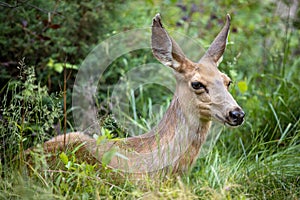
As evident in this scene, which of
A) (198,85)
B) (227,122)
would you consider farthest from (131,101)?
(227,122)

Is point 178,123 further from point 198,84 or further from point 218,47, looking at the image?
point 218,47

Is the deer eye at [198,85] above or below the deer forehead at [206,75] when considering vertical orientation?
below

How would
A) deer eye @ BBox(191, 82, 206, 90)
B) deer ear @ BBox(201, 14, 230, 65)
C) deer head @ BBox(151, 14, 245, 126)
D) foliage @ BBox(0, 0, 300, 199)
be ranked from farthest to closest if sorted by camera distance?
1. deer ear @ BBox(201, 14, 230, 65)
2. deer eye @ BBox(191, 82, 206, 90)
3. deer head @ BBox(151, 14, 245, 126)
4. foliage @ BBox(0, 0, 300, 199)

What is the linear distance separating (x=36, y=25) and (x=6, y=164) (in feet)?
6.69

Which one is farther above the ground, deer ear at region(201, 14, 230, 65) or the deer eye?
deer ear at region(201, 14, 230, 65)

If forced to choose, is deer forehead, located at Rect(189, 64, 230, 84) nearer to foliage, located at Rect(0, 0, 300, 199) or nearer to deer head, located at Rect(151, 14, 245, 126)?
deer head, located at Rect(151, 14, 245, 126)

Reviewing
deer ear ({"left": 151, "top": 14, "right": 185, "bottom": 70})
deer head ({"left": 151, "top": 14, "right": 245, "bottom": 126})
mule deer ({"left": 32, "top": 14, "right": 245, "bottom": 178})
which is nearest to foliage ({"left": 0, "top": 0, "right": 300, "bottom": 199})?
mule deer ({"left": 32, "top": 14, "right": 245, "bottom": 178})

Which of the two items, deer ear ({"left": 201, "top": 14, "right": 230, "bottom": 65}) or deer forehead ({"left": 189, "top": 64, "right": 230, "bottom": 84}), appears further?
deer ear ({"left": 201, "top": 14, "right": 230, "bottom": 65})

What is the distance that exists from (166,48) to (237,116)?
0.82 meters

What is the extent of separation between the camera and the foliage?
10.7 feet

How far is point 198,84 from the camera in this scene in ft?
12.9

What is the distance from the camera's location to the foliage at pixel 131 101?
3275mm

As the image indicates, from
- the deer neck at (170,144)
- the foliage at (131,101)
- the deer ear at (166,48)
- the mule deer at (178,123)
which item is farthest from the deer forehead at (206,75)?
the foliage at (131,101)

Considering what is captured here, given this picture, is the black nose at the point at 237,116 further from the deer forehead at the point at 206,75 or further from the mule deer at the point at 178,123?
the deer forehead at the point at 206,75
